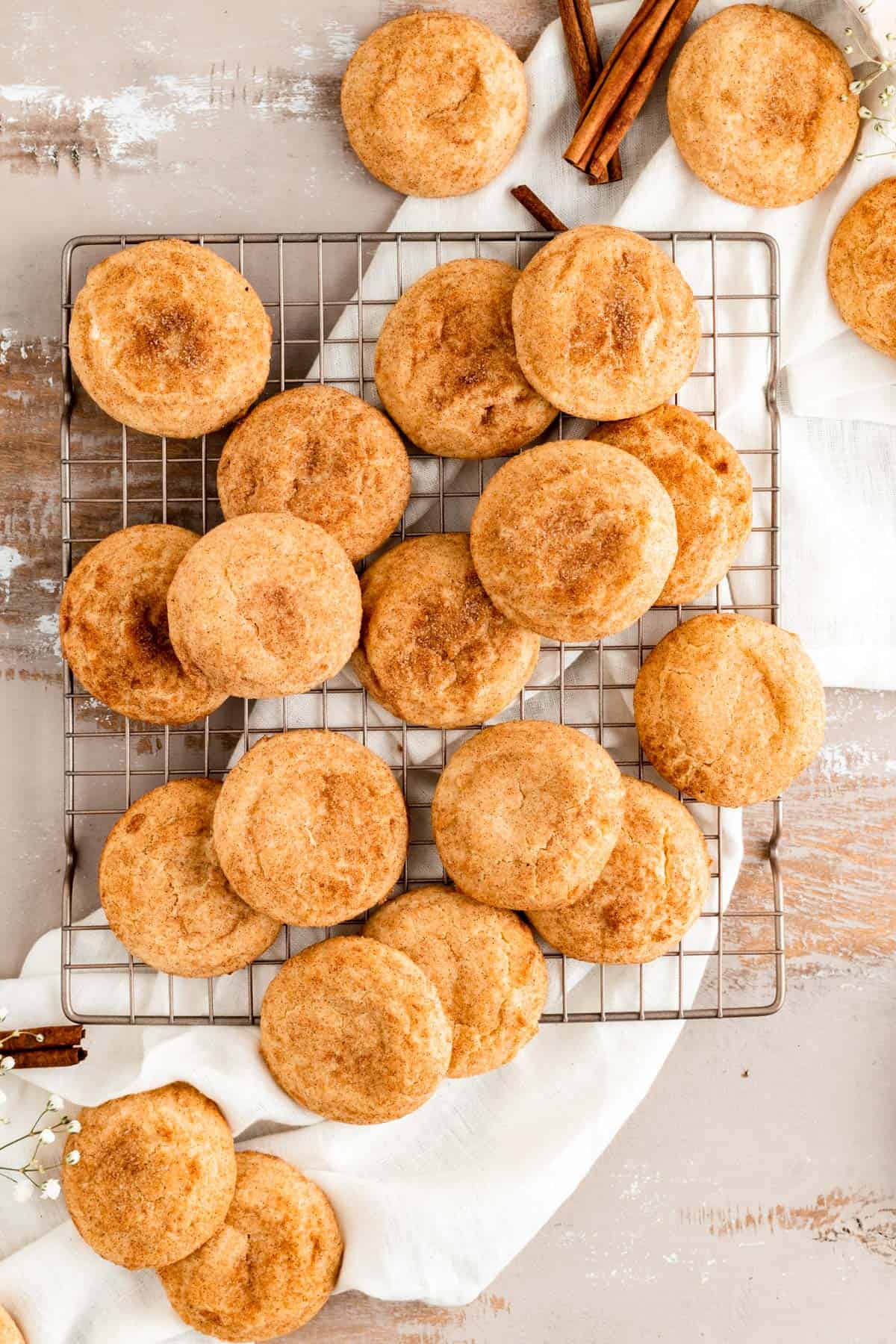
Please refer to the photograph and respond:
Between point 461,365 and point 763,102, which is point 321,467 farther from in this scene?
point 763,102

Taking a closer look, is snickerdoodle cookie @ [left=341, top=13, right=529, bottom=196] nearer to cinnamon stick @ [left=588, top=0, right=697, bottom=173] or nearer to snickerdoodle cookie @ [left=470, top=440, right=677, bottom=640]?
cinnamon stick @ [left=588, top=0, right=697, bottom=173]

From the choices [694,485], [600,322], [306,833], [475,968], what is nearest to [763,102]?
[600,322]

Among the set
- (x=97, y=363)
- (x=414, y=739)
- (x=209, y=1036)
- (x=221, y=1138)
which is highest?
(x=97, y=363)

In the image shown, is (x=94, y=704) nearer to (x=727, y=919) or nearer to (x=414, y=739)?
(x=414, y=739)

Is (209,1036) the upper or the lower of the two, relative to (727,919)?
lower

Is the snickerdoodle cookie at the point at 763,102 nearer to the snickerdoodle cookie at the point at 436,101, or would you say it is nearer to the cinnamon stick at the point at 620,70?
the cinnamon stick at the point at 620,70

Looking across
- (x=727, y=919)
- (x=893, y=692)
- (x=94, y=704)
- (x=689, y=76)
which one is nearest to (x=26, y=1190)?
(x=94, y=704)
